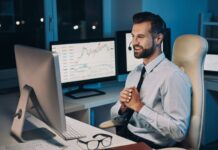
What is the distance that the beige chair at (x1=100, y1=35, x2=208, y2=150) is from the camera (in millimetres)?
1881

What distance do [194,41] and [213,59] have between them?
146 cm

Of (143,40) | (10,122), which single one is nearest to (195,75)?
(143,40)

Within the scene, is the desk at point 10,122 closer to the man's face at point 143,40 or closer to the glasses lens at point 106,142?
the glasses lens at point 106,142

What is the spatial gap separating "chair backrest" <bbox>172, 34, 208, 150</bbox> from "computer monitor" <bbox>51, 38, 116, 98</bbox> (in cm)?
90

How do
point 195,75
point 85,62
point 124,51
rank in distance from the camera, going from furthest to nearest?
point 124,51 → point 85,62 → point 195,75

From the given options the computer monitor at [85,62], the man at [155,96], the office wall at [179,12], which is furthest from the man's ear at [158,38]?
the office wall at [179,12]

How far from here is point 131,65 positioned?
3.01 meters

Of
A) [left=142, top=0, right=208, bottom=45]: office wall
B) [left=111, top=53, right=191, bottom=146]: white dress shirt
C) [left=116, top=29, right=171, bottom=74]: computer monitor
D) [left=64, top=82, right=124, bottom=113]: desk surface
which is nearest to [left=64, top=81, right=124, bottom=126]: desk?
[left=64, top=82, right=124, bottom=113]: desk surface

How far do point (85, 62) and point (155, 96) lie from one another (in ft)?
3.02

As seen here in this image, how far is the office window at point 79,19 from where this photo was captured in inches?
125

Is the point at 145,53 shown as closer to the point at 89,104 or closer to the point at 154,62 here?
the point at 154,62

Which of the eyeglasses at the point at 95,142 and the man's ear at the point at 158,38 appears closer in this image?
the eyeglasses at the point at 95,142

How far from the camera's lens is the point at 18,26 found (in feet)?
9.98

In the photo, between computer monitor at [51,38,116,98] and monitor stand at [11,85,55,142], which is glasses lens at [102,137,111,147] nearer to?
monitor stand at [11,85,55,142]
